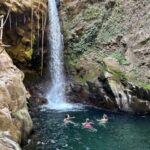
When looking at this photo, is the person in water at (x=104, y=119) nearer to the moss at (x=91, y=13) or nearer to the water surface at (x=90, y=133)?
the water surface at (x=90, y=133)

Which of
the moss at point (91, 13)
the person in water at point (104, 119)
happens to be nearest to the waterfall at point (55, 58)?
the moss at point (91, 13)

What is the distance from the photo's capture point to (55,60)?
Result: 91.1ft

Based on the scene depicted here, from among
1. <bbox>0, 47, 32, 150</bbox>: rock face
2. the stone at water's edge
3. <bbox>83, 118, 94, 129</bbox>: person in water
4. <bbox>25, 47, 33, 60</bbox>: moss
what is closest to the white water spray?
the stone at water's edge

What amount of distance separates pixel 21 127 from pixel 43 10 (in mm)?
12599

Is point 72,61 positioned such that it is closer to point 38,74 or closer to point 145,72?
point 38,74

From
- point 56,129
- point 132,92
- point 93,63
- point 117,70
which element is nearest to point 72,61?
point 93,63


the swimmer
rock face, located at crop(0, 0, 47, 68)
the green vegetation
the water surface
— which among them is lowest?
the water surface

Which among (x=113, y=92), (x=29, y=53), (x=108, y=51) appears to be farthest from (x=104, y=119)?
(x=29, y=53)

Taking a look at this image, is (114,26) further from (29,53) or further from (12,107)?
(12,107)

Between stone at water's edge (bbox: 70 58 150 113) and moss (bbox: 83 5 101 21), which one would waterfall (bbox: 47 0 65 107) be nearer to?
stone at water's edge (bbox: 70 58 150 113)

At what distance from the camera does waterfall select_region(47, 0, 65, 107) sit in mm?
26672

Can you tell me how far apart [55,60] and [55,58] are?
162 mm

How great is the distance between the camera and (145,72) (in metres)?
24.1

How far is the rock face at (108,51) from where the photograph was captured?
23.5 metres
